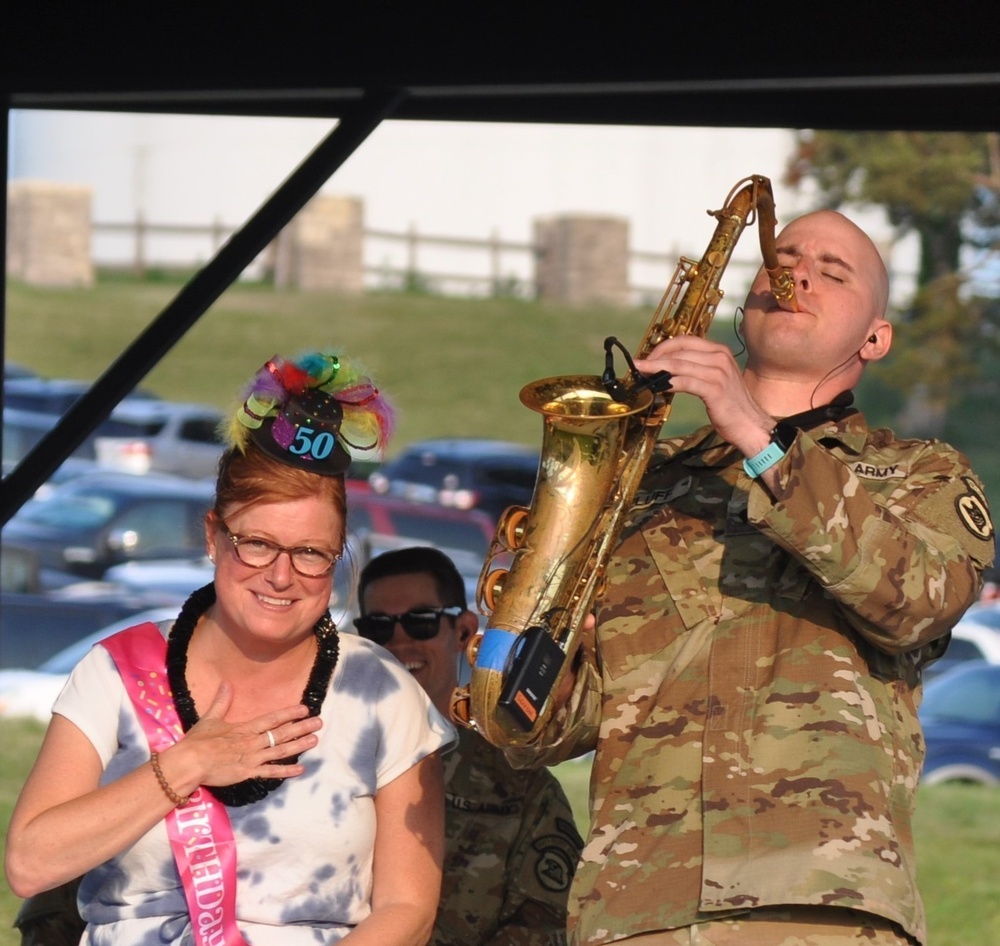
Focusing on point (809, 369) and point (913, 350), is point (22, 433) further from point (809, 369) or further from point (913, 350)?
point (809, 369)

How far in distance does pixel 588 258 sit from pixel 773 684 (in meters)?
29.5

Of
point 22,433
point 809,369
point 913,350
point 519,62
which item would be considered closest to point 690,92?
point 519,62

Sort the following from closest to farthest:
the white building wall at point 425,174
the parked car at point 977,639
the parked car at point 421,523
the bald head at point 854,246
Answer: the bald head at point 854,246
the parked car at point 977,639
the parked car at point 421,523
the white building wall at point 425,174

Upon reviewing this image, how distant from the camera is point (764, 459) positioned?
8.61 ft

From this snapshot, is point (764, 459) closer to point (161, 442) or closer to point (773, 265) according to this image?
point (773, 265)

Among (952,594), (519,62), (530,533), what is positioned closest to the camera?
(952,594)

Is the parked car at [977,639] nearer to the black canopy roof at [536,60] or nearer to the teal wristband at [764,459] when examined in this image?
the black canopy roof at [536,60]

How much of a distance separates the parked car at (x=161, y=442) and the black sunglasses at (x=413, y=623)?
1632cm

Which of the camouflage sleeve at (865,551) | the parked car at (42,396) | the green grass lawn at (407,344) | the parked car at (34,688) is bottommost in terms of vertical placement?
the green grass lawn at (407,344)

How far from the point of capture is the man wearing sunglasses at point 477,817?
3812mm

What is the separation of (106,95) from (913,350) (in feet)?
71.8

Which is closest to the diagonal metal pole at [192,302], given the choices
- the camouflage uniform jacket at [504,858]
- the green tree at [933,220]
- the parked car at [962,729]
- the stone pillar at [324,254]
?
the camouflage uniform jacket at [504,858]

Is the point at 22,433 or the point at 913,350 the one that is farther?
the point at 913,350

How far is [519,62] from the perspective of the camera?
3.86 m
